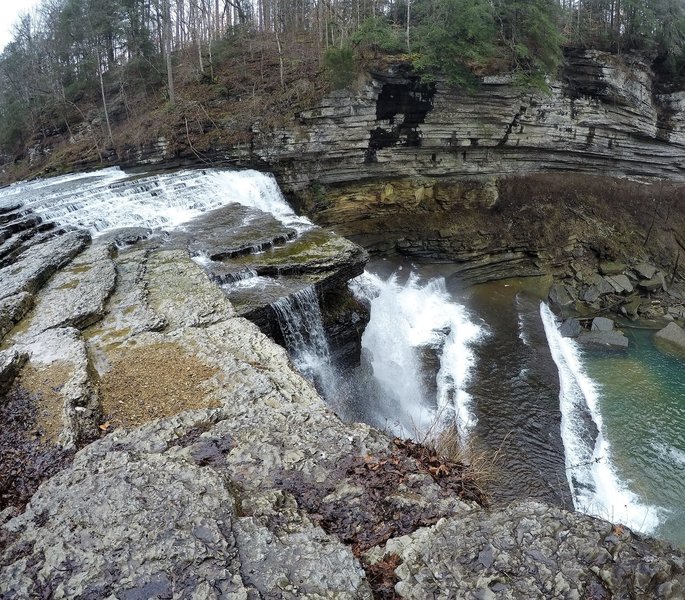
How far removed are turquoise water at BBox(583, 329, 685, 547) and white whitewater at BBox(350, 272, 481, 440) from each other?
3.86 meters

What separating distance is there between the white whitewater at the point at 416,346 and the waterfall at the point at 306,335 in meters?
2.00

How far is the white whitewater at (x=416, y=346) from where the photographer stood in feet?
38.5

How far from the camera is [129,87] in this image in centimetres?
2794

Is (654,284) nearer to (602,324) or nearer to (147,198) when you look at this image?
(602,324)

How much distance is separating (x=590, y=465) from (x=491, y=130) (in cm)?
1491

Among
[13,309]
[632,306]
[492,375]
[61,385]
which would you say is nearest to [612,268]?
[632,306]

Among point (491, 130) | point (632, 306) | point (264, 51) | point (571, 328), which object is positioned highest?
point (264, 51)

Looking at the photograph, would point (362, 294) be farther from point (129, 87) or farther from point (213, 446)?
point (129, 87)

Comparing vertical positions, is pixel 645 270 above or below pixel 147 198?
below

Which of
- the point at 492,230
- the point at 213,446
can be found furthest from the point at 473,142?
the point at 213,446

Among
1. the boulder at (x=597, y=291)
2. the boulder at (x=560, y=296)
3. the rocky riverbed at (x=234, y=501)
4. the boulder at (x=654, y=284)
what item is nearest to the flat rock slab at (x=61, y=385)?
the rocky riverbed at (x=234, y=501)

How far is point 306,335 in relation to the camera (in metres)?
10.4

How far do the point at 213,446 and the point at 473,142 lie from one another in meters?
19.6

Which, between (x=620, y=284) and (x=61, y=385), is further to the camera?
(x=620, y=284)
